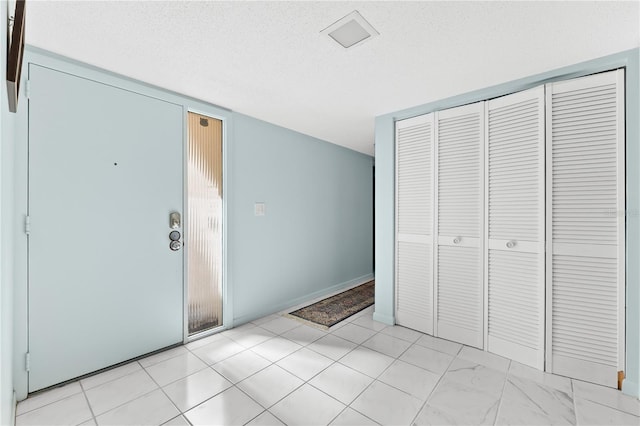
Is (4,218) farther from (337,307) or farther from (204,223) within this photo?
(337,307)

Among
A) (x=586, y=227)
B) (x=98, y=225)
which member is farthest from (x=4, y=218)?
(x=586, y=227)

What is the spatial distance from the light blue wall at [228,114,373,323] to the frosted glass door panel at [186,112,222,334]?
0.58 ft

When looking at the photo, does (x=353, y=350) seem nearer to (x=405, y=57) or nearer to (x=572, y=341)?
(x=572, y=341)

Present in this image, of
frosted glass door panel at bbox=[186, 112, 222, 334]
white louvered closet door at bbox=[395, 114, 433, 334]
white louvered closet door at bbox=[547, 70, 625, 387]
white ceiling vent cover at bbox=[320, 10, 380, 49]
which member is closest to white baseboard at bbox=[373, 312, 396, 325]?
white louvered closet door at bbox=[395, 114, 433, 334]

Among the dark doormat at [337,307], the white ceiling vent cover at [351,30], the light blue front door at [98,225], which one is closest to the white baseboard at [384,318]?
the dark doormat at [337,307]

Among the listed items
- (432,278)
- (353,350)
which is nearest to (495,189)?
(432,278)

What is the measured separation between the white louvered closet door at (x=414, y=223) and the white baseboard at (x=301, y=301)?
134cm

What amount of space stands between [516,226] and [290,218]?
2514 millimetres

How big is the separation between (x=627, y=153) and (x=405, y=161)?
1.68 m

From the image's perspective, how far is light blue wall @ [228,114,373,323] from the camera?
128 inches

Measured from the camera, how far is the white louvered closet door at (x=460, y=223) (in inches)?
105

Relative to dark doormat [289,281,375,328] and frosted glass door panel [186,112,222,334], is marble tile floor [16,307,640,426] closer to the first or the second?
frosted glass door panel [186,112,222,334]

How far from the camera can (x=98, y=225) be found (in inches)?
87.3

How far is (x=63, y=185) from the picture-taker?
2.07m
